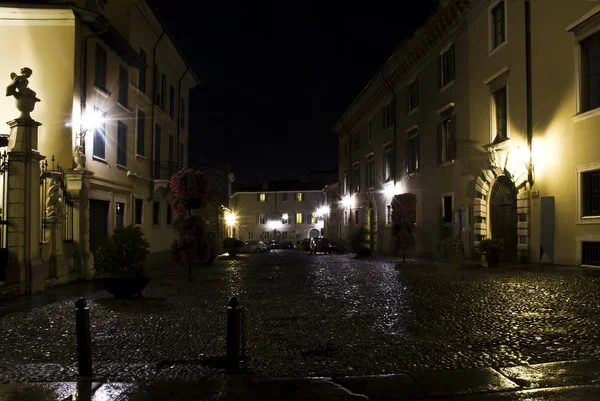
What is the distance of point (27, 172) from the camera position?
1147 cm

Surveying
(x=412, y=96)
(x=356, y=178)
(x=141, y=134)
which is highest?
(x=412, y=96)

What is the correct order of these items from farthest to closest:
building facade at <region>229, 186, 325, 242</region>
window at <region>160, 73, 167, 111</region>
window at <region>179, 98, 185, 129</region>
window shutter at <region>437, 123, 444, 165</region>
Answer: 1. building facade at <region>229, 186, 325, 242</region>
2. window at <region>179, 98, 185, 129</region>
3. window at <region>160, 73, 167, 111</region>
4. window shutter at <region>437, 123, 444, 165</region>

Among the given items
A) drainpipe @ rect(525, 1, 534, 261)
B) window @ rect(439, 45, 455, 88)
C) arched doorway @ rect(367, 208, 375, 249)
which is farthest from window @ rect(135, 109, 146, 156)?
arched doorway @ rect(367, 208, 375, 249)

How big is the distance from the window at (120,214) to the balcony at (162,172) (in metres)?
4.38

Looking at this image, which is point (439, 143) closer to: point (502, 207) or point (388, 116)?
point (502, 207)

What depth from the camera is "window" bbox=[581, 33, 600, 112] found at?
14109mm

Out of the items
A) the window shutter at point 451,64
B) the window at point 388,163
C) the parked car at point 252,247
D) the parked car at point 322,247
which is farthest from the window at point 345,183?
the window shutter at point 451,64

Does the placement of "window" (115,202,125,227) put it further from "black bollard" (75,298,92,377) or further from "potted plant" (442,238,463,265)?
"black bollard" (75,298,92,377)

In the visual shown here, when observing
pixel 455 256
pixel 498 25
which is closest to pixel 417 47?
pixel 498 25

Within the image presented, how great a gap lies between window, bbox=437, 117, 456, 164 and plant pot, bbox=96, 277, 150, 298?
16.2m

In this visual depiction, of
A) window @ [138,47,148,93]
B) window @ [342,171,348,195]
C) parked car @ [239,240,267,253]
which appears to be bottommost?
parked car @ [239,240,267,253]

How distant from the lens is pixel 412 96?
93.5 feet

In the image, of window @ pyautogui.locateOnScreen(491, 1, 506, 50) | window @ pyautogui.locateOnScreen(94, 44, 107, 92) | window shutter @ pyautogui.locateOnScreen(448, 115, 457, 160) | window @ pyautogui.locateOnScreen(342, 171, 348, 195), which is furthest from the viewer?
window @ pyautogui.locateOnScreen(342, 171, 348, 195)

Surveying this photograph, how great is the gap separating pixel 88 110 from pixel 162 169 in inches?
375
